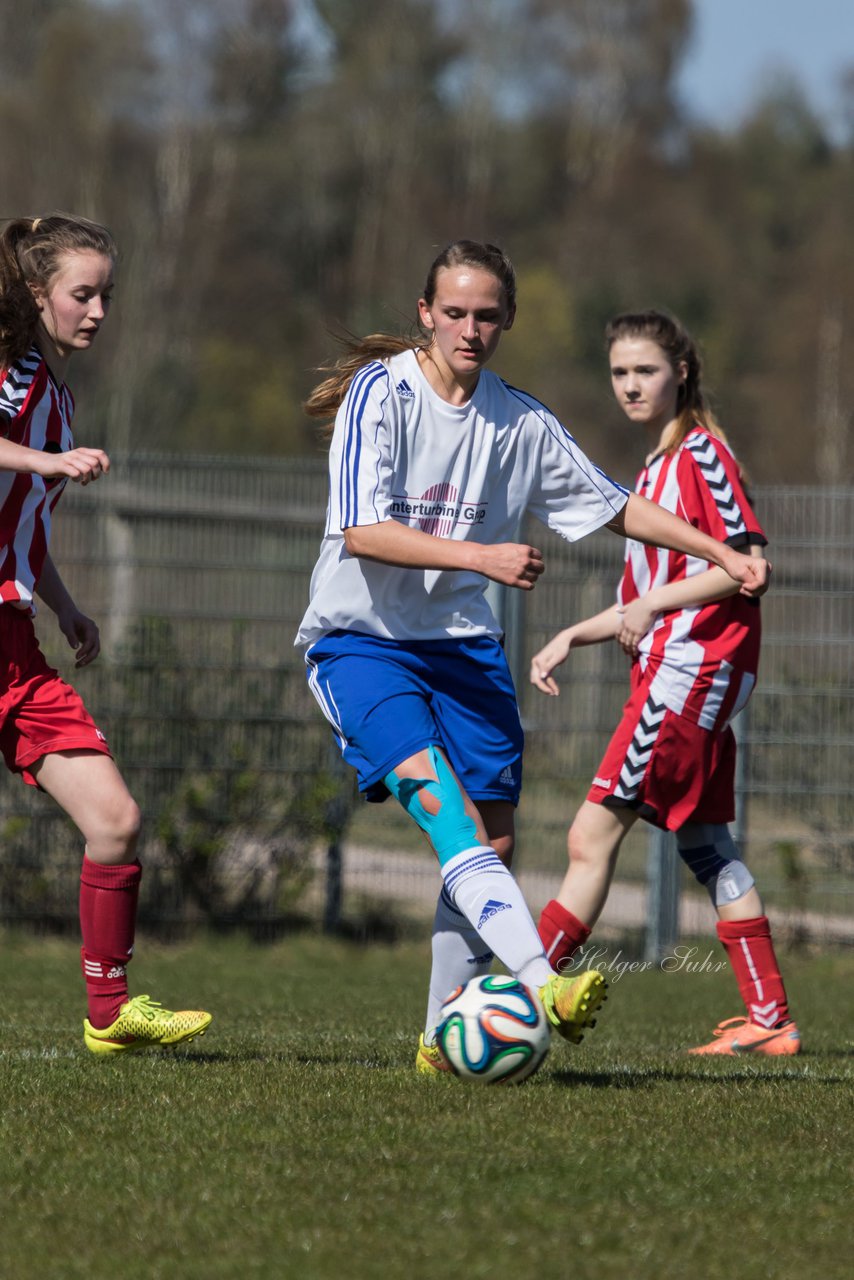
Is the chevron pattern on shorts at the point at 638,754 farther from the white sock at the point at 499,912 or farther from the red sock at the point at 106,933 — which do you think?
the red sock at the point at 106,933

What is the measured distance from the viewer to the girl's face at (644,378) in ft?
21.1

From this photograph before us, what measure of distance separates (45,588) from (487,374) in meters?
1.49

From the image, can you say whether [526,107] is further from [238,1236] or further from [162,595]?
[238,1236]

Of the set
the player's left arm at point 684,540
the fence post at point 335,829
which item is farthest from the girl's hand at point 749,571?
the fence post at point 335,829

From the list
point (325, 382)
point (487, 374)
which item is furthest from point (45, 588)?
point (487, 374)

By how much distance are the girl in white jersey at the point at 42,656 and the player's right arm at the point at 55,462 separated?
0.23m

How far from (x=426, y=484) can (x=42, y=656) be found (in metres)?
1.20

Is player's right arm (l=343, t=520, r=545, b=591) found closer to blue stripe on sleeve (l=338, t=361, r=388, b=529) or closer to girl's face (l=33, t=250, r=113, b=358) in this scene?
blue stripe on sleeve (l=338, t=361, r=388, b=529)

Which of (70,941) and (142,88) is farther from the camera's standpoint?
(142,88)

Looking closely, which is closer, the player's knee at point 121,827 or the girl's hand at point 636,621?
the player's knee at point 121,827

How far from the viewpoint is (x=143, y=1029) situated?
5.11 m

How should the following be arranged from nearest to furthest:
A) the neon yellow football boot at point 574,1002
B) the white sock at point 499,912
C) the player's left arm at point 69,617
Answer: the neon yellow football boot at point 574,1002
the white sock at point 499,912
the player's left arm at point 69,617

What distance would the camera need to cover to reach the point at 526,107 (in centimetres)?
6150

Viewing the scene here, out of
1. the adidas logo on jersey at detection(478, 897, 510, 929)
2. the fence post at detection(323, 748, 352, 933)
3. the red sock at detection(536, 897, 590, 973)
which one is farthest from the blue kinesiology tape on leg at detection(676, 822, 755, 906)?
the fence post at detection(323, 748, 352, 933)
